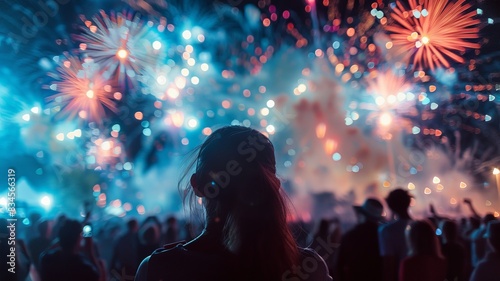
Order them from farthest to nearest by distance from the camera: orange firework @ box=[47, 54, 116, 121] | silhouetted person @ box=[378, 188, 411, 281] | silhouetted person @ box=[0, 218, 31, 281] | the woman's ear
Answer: orange firework @ box=[47, 54, 116, 121] < silhouetted person @ box=[378, 188, 411, 281] < silhouetted person @ box=[0, 218, 31, 281] < the woman's ear

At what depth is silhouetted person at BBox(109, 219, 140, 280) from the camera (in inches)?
231

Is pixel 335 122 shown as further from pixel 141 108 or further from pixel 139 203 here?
pixel 139 203

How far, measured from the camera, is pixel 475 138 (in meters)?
17.2

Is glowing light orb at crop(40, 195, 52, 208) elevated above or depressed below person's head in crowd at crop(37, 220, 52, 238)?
above

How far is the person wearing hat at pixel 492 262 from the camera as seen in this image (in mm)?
3348

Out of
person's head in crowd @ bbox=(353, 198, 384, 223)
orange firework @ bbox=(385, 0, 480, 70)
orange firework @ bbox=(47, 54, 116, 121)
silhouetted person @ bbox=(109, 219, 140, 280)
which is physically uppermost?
orange firework @ bbox=(385, 0, 480, 70)

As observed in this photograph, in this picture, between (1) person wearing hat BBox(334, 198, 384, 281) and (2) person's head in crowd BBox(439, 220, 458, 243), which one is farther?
(2) person's head in crowd BBox(439, 220, 458, 243)

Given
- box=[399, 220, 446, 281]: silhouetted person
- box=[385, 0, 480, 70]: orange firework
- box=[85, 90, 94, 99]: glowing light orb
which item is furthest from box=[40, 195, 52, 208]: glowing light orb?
box=[399, 220, 446, 281]: silhouetted person

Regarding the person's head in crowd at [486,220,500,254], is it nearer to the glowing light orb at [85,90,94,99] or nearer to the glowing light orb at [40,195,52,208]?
the glowing light orb at [85,90,94,99]

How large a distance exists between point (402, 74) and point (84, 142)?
38.5ft

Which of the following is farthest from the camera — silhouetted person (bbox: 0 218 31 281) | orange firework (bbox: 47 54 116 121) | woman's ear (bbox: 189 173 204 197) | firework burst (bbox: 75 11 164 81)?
orange firework (bbox: 47 54 116 121)

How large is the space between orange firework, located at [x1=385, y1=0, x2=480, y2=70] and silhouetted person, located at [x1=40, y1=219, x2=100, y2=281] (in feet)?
27.5

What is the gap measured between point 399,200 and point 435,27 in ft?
22.2

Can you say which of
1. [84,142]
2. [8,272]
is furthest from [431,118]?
[8,272]
